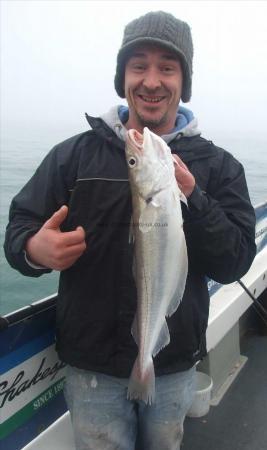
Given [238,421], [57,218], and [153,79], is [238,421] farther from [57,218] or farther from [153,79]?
[153,79]

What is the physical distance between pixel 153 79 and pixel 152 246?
2.65ft

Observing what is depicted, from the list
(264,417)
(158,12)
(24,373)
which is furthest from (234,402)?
(158,12)

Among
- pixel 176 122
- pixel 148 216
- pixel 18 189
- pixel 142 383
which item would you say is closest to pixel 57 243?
pixel 148 216

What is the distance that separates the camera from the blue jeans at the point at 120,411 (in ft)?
6.77

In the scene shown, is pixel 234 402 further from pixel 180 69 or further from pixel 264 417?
pixel 180 69

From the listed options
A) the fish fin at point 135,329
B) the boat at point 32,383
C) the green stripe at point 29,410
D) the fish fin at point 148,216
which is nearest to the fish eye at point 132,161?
the fish fin at point 148,216

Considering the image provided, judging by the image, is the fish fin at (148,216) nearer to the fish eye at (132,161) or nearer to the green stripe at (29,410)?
the fish eye at (132,161)

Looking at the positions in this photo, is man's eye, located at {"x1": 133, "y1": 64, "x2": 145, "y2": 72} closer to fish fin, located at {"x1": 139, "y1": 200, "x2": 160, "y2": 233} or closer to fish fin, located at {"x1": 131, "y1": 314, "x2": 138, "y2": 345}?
fish fin, located at {"x1": 139, "y1": 200, "x2": 160, "y2": 233}

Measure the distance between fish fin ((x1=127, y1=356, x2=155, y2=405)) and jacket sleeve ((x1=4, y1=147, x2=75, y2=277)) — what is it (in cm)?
58

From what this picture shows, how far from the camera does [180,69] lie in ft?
7.25

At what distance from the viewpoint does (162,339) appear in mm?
1893

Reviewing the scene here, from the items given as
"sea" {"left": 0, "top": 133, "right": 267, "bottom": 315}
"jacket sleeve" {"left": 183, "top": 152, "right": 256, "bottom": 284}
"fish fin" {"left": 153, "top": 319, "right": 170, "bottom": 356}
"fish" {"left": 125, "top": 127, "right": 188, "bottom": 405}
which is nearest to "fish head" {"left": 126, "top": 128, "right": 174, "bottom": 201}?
"fish" {"left": 125, "top": 127, "right": 188, "bottom": 405}

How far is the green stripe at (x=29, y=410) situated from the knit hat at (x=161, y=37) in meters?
1.78

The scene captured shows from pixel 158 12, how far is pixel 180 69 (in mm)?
294
